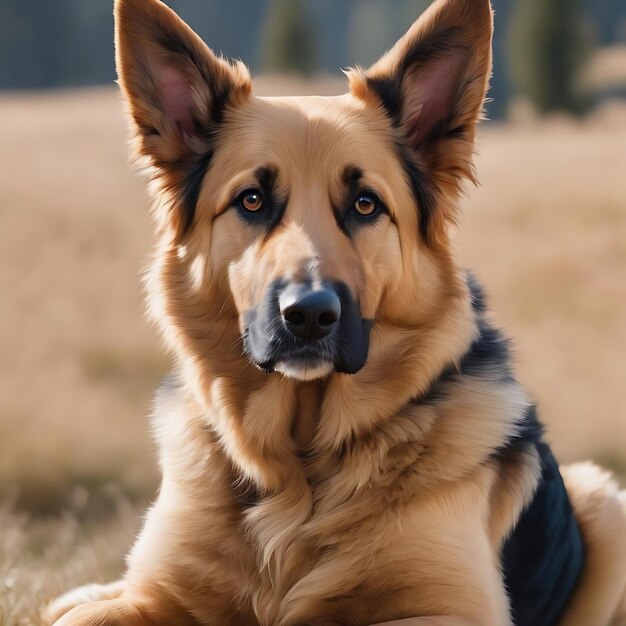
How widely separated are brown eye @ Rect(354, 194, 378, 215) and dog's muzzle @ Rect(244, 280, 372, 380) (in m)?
0.48

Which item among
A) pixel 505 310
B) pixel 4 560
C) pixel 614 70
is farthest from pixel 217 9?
pixel 4 560

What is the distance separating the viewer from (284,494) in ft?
13.3

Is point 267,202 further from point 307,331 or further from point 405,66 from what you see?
point 405,66

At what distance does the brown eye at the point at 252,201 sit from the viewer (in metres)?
4.07

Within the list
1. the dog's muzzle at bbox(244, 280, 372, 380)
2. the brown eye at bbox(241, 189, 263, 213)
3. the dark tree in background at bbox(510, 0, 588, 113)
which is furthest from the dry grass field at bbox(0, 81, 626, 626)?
the dark tree in background at bbox(510, 0, 588, 113)

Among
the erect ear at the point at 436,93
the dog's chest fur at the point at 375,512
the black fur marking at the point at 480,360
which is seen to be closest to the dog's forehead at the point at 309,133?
the erect ear at the point at 436,93

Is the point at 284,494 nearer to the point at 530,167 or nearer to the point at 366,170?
the point at 366,170

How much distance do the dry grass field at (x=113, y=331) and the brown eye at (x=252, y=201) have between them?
0.84 metres

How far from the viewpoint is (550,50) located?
4409 cm

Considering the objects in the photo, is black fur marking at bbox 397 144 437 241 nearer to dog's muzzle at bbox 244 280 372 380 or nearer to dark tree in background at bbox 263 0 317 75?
dog's muzzle at bbox 244 280 372 380

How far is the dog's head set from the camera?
3.86 m

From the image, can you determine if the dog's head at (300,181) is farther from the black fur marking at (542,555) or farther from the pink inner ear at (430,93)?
the black fur marking at (542,555)

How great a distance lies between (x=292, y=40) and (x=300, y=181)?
46062 millimetres

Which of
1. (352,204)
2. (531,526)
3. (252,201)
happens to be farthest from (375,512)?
(252,201)
